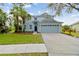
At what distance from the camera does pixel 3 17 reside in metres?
4.66

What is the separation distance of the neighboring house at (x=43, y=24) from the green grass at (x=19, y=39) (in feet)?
0.37

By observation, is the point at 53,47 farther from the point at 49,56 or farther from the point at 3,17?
the point at 3,17

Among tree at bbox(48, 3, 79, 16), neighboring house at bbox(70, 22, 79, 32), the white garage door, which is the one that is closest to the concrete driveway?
the white garage door

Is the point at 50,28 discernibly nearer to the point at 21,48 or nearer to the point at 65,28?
the point at 65,28

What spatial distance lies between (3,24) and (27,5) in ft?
1.62

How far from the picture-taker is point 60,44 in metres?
4.64

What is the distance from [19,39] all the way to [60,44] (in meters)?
0.66

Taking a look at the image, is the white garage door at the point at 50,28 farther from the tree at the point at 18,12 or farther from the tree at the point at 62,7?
the tree at the point at 18,12

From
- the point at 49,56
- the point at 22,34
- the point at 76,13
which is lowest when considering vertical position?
the point at 49,56

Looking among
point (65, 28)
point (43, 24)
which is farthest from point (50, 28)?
point (65, 28)

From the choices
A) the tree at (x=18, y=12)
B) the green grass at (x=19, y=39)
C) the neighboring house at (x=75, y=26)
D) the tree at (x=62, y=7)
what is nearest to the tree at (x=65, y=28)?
the neighboring house at (x=75, y=26)

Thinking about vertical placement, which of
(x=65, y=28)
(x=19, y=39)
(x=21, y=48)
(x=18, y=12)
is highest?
(x=18, y=12)

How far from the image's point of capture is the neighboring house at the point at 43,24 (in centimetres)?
465

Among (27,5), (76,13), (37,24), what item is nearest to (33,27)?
(37,24)
